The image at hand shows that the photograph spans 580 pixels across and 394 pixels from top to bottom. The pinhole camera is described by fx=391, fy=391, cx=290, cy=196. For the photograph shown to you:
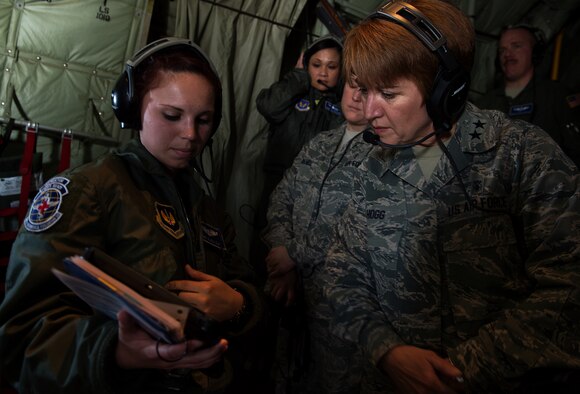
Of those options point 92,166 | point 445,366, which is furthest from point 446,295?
point 92,166

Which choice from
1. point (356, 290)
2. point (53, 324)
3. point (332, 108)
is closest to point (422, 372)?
point (356, 290)

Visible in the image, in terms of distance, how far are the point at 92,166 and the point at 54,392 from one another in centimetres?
60

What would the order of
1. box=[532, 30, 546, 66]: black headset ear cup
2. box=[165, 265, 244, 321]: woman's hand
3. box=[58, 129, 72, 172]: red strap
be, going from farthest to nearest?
1. box=[532, 30, 546, 66]: black headset ear cup
2. box=[58, 129, 72, 172]: red strap
3. box=[165, 265, 244, 321]: woman's hand

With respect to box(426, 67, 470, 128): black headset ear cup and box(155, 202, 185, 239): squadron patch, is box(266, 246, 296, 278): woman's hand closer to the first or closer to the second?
box(155, 202, 185, 239): squadron patch

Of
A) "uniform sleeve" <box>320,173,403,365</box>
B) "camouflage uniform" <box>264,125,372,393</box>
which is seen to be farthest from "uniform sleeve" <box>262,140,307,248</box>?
"uniform sleeve" <box>320,173,403,365</box>

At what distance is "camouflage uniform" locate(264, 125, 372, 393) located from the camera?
1.67 meters

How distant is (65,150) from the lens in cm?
238

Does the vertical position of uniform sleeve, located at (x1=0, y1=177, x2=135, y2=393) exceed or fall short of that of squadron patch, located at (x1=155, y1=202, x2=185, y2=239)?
it falls short

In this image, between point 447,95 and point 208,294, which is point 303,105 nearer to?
point 447,95

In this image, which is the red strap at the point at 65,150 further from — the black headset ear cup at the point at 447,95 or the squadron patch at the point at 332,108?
the black headset ear cup at the point at 447,95

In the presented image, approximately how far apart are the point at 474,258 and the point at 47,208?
1149 millimetres

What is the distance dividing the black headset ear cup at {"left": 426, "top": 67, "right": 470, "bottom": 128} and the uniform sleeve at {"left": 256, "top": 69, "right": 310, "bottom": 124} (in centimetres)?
175

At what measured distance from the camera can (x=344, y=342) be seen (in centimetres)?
167

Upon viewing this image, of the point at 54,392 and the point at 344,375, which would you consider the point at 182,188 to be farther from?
the point at 344,375
